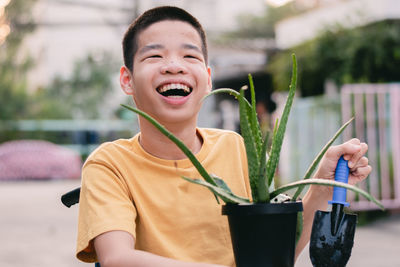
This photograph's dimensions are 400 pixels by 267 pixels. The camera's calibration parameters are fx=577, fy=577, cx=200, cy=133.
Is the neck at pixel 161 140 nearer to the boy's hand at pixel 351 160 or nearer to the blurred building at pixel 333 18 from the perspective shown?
the boy's hand at pixel 351 160

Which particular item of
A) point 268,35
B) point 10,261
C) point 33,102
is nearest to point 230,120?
point 10,261

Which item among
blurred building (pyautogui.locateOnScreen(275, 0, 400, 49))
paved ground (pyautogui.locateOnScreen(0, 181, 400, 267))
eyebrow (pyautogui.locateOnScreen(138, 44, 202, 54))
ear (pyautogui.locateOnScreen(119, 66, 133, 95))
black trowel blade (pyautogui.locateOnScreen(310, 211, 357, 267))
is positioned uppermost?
blurred building (pyautogui.locateOnScreen(275, 0, 400, 49))

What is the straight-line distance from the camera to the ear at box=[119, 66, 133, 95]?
5.28ft

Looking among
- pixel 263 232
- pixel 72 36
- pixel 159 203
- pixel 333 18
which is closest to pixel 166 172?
pixel 159 203

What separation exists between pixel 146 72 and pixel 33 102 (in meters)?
19.2

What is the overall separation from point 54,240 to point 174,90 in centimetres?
530

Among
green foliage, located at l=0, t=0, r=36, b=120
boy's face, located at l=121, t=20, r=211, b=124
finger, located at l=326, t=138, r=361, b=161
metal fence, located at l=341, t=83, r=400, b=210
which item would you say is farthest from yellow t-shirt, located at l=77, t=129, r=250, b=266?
green foliage, located at l=0, t=0, r=36, b=120

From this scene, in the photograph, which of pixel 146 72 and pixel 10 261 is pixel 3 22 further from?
pixel 146 72

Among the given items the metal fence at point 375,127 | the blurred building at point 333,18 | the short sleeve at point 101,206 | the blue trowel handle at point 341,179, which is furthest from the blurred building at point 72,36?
the blue trowel handle at point 341,179

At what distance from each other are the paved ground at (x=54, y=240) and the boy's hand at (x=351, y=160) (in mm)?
3404

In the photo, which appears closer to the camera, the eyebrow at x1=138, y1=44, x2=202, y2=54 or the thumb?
the thumb

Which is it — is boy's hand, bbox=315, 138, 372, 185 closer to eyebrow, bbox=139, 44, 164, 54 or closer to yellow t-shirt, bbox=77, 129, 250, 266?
yellow t-shirt, bbox=77, 129, 250, 266

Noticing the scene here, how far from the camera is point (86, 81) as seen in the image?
81.7ft

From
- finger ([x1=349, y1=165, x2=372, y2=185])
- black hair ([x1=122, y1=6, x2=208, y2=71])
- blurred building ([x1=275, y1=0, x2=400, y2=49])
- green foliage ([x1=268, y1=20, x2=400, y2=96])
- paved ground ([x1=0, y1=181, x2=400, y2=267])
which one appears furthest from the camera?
blurred building ([x1=275, y1=0, x2=400, y2=49])
